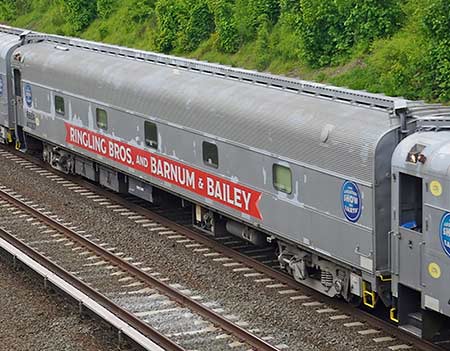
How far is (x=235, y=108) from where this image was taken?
1752cm

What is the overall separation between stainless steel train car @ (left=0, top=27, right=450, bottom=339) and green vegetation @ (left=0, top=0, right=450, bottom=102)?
305 inches

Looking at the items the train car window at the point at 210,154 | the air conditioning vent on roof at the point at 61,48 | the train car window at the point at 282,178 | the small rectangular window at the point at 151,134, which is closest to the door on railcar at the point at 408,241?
the train car window at the point at 282,178

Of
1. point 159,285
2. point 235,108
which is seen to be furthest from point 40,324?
point 235,108

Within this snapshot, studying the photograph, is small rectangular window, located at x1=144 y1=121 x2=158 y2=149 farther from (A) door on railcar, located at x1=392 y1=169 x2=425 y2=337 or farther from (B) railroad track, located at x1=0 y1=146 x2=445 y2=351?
(A) door on railcar, located at x1=392 y1=169 x2=425 y2=337

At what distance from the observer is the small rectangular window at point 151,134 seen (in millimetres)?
20312

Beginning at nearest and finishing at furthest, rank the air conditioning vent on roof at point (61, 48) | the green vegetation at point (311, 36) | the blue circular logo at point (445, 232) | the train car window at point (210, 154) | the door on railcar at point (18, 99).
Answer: the blue circular logo at point (445, 232), the train car window at point (210, 154), the air conditioning vent on roof at point (61, 48), the green vegetation at point (311, 36), the door on railcar at point (18, 99)

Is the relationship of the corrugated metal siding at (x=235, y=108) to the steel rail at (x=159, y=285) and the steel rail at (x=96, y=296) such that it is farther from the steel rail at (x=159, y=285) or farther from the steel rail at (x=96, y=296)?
the steel rail at (x=96, y=296)

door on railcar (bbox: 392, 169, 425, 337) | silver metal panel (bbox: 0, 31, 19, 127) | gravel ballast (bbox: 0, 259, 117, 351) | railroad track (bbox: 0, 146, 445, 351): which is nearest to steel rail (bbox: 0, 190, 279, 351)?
railroad track (bbox: 0, 146, 445, 351)

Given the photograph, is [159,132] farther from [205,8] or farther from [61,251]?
[205,8]

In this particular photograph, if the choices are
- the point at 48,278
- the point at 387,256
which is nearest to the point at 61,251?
the point at 48,278

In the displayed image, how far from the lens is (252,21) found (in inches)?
1388

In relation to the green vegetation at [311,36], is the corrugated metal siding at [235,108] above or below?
above

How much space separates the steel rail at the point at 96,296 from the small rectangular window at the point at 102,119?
3.50 metres

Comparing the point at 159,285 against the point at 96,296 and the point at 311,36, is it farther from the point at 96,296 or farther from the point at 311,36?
the point at 311,36
